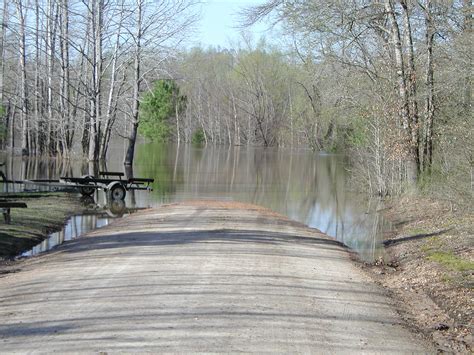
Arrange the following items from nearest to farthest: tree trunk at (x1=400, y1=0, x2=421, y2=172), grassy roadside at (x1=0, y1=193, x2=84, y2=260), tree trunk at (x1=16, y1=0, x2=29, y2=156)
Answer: grassy roadside at (x1=0, y1=193, x2=84, y2=260)
tree trunk at (x1=400, y1=0, x2=421, y2=172)
tree trunk at (x1=16, y1=0, x2=29, y2=156)

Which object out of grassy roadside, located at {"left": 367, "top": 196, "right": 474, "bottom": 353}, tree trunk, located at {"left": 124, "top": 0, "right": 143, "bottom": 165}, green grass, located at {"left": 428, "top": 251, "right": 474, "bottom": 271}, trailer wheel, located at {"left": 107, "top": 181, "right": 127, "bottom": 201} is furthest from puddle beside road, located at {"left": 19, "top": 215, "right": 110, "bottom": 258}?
tree trunk, located at {"left": 124, "top": 0, "right": 143, "bottom": 165}

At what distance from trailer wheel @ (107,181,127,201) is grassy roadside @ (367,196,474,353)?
9.40 metres

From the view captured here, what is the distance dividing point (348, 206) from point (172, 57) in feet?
66.6

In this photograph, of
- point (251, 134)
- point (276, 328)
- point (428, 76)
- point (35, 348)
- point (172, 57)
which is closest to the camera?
point (35, 348)

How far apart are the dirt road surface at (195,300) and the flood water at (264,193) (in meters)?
2.63

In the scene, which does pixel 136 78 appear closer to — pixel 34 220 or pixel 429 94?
pixel 429 94

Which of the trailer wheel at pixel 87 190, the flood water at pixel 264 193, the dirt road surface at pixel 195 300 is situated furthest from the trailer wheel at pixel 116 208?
the dirt road surface at pixel 195 300

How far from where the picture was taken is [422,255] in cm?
1349

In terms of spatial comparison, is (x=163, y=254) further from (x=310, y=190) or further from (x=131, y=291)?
(x=310, y=190)

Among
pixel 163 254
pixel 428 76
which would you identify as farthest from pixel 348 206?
pixel 163 254

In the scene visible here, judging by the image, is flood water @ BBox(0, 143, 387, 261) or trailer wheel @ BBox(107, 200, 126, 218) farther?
trailer wheel @ BBox(107, 200, 126, 218)

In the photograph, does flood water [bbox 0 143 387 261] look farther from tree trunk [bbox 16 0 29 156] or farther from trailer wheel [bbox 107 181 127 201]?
tree trunk [bbox 16 0 29 156]

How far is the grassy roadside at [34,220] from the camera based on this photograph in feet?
45.5

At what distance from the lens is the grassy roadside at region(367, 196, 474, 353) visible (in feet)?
26.7
